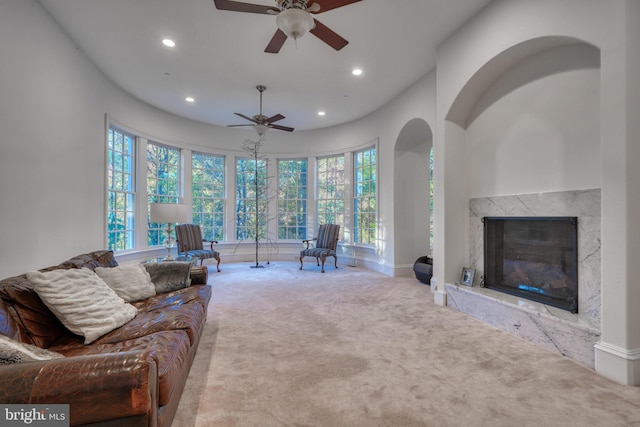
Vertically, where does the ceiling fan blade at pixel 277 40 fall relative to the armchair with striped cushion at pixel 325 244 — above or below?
above

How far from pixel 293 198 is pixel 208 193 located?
1.98 meters

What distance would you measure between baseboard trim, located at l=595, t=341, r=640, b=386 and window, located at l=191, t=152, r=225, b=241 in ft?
21.8

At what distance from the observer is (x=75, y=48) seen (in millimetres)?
3703

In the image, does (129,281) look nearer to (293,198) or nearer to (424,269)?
(424,269)

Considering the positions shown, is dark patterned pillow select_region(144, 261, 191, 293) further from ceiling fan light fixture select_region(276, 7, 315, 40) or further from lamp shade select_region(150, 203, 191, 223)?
ceiling fan light fixture select_region(276, 7, 315, 40)

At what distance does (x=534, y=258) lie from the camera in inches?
119

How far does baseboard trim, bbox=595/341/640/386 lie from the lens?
1.98 metres

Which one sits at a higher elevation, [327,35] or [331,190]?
→ [327,35]

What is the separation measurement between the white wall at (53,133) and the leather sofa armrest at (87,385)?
7.23 ft

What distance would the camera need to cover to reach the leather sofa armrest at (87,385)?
1.02 meters

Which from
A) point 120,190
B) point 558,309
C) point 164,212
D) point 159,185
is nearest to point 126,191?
point 120,190

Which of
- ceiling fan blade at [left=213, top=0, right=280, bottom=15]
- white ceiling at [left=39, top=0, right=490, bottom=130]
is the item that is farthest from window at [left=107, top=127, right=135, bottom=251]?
ceiling fan blade at [left=213, top=0, right=280, bottom=15]

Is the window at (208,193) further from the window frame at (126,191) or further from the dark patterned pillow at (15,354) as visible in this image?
the dark patterned pillow at (15,354)

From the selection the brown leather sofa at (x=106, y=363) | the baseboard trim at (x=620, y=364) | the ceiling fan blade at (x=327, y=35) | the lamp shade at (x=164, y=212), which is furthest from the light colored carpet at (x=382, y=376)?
the ceiling fan blade at (x=327, y=35)
